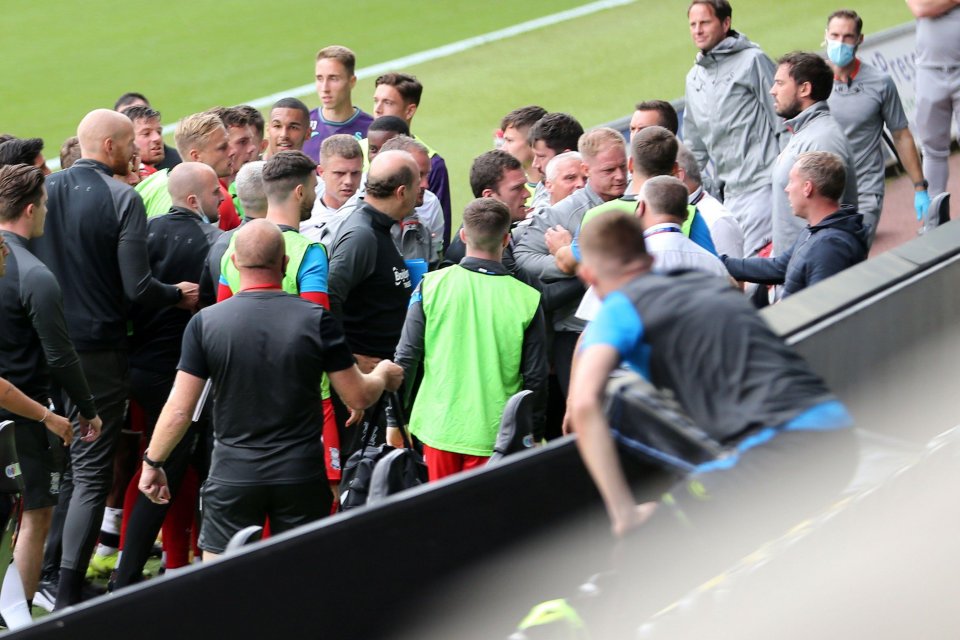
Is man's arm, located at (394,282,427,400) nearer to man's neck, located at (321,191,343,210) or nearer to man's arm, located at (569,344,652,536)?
man's neck, located at (321,191,343,210)

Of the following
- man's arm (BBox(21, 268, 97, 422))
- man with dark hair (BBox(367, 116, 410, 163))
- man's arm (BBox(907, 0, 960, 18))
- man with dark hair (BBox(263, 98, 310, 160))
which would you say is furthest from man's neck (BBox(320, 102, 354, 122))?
man's arm (BBox(907, 0, 960, 18))

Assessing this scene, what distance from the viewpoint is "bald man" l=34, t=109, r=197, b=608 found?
6.34m

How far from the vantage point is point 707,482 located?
3.79 meters

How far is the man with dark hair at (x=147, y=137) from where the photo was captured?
798cm

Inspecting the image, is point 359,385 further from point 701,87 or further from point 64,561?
point 701,87

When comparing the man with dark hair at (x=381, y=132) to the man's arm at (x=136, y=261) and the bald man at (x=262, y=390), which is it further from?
the bald man at (x=262, y=390)

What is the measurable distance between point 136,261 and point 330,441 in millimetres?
1268

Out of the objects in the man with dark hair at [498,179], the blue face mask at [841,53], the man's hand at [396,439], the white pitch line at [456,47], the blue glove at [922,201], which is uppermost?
the white pitch line at [456,47]

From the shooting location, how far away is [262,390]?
5.32 metres

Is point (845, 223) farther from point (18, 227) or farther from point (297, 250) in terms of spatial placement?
point (18, 227)

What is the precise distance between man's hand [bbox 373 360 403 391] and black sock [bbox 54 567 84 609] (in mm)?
1827

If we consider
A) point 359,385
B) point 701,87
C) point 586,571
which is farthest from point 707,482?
point 701,87

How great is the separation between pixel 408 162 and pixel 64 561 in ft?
8.13

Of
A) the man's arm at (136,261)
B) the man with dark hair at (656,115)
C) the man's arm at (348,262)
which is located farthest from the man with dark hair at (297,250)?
the man with dark hair at (656,115)
